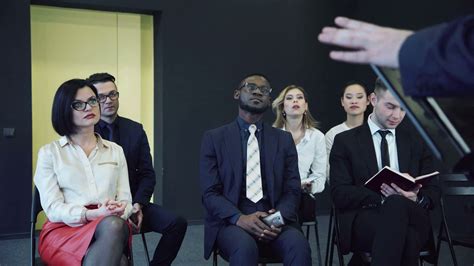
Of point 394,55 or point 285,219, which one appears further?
point 285,219

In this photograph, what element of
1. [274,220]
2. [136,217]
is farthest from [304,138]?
[136,217]

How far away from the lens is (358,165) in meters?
3.50

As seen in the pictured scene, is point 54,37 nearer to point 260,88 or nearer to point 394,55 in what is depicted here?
point 260,88

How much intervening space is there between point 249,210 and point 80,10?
3.71m

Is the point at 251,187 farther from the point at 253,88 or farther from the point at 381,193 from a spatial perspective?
the point at 381,193

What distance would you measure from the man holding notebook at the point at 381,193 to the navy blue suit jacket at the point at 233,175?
0.95ft

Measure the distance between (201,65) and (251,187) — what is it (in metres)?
3.25

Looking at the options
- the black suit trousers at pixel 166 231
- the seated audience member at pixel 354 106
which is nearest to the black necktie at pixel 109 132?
the black suit trousers at pixel 166 231

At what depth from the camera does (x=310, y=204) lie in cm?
398

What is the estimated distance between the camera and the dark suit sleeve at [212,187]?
3281 millimetres

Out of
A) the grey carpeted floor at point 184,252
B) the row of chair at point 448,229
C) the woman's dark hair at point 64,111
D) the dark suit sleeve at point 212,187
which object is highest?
the woman's dark hair at point 64,111

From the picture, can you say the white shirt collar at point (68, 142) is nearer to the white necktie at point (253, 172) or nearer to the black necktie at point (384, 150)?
the white necktie at point (253, 172)

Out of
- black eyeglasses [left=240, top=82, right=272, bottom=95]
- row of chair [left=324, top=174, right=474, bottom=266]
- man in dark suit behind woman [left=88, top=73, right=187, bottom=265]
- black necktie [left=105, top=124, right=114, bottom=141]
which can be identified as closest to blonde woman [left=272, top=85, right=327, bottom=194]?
row of chair [left=324, top=174, right=474, bottom=266]

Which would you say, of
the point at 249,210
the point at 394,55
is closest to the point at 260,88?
the point at 249,210
